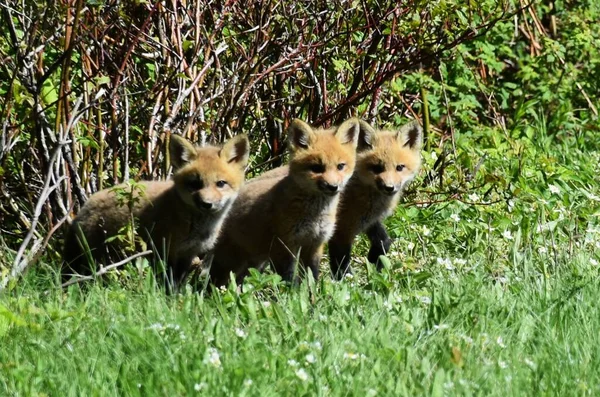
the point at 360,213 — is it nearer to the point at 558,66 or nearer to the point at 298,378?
the point at 298,378

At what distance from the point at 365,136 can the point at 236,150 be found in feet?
3.94

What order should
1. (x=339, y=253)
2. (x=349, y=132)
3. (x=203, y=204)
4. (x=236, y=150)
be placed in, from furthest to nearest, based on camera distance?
(x=339, y=253) → (x=349, y=132) → (x=236, y=150) → (x=203, y=204)

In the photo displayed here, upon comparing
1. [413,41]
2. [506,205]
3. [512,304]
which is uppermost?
[413,41]

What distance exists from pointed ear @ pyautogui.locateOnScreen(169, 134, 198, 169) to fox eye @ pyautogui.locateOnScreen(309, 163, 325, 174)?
0.80 meters

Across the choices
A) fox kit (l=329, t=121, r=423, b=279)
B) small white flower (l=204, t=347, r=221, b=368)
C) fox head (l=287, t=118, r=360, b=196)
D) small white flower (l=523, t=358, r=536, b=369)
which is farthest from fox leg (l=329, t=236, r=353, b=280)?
small white flower (l=204, t=347, r=221, b=368)

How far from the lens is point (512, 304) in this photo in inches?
215

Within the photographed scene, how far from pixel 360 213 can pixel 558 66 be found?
18.0 ft

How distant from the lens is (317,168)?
7199 mm

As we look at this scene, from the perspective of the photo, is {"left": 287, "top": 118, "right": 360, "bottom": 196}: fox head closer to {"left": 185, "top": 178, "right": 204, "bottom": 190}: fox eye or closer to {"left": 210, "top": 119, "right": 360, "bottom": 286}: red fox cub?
{"left": 210, "top": 119, "right": 360, "bottom": 286}: red fox cub

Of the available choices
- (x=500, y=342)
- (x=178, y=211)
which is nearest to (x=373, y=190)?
(x=178, y=211)

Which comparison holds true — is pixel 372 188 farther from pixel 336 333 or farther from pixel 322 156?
pixel 336 333

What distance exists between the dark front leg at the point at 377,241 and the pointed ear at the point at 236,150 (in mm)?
1294

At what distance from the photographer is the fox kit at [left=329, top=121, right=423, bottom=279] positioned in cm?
772

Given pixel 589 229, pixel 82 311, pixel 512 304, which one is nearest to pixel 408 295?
pixel 512 304
